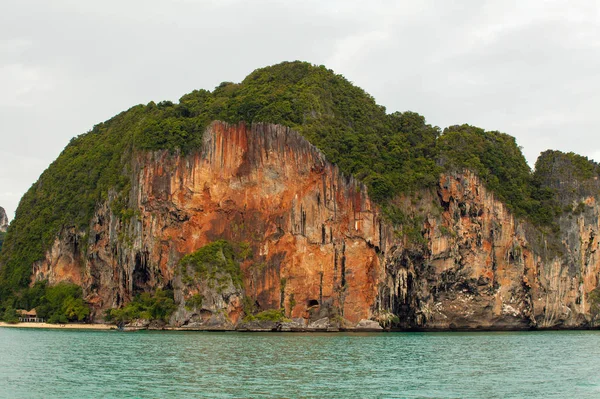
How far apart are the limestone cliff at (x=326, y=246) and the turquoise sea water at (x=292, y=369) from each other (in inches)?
599

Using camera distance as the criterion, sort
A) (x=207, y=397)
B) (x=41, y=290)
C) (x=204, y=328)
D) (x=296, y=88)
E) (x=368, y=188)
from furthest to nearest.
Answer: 1. (x=41, y=290)
2. (x=296, y=88)
3. (x=368, y=188)
4. (x=204, y=328)
5. (x=207, y=397)

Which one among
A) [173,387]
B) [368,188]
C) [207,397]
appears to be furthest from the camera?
[368,188]

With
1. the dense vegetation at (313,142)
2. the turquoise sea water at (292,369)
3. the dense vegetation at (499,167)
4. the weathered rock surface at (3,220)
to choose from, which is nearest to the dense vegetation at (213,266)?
the dense vegetation at (313,142)

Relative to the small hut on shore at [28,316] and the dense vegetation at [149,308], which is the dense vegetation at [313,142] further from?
the dense vegetation at [149,308]

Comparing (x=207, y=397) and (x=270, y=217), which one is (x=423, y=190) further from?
(x=207, y=397)

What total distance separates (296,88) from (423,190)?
17.2 metres

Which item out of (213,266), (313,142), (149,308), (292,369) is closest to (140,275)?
(149,308)

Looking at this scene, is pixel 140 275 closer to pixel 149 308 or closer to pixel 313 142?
pixel 149 308

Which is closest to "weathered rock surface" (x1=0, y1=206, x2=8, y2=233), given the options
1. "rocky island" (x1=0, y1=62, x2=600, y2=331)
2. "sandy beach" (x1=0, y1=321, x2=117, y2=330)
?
"rocky island" (x1=0, y1=62, x2=600, y2=331)

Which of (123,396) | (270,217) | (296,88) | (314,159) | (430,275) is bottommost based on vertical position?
(123,396)

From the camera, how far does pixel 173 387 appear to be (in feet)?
100

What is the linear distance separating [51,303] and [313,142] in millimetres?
34097

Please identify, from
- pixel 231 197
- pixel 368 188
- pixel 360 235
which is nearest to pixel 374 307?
pixel 360 235

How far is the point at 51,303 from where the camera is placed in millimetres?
83750
